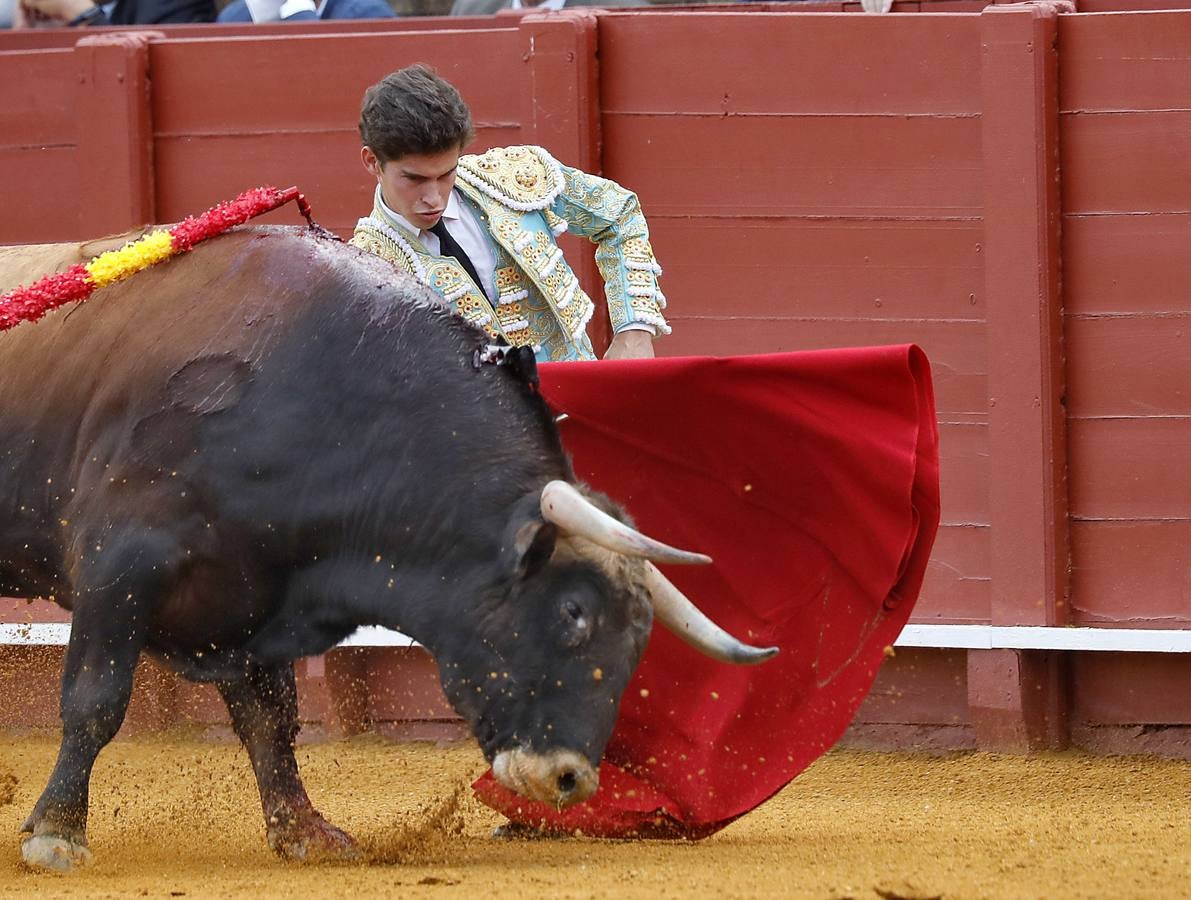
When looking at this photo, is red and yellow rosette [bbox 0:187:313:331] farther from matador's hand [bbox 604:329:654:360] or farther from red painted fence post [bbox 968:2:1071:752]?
red painted fence post [bbox 968:2:1071:752]

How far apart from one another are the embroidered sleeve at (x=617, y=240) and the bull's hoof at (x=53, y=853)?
5.01 ft

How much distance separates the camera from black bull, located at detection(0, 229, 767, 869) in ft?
12.0

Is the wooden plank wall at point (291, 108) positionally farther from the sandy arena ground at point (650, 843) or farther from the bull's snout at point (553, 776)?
the bull's snout at point (553, 776)

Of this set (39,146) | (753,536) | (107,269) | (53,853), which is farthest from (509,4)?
(53,853)

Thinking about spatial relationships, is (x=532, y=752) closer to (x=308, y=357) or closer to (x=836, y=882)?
(x=836, y=882)

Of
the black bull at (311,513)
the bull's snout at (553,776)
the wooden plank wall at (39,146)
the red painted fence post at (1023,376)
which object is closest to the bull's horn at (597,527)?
the black bull at (311,513)

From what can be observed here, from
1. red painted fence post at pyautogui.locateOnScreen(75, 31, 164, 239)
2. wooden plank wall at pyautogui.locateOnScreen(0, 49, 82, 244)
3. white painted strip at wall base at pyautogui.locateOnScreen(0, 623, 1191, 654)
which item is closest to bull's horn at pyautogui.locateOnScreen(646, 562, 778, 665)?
white painted strip at wall base at pyautogui.locateOnScreen(0, 623, 1191, 654)

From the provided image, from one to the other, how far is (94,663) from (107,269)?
0.79 meters

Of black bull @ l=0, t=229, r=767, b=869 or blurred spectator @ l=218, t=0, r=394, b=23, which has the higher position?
blurred spectator @ l=218, t=0, r=394, b=23

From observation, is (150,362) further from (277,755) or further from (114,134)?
(114,134)

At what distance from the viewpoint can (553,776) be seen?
141 inches

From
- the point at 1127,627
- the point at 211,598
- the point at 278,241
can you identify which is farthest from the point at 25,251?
the point at 1127,627

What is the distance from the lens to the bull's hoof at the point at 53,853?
3.87 metres

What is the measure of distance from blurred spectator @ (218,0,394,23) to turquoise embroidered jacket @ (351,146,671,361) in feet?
7.08
